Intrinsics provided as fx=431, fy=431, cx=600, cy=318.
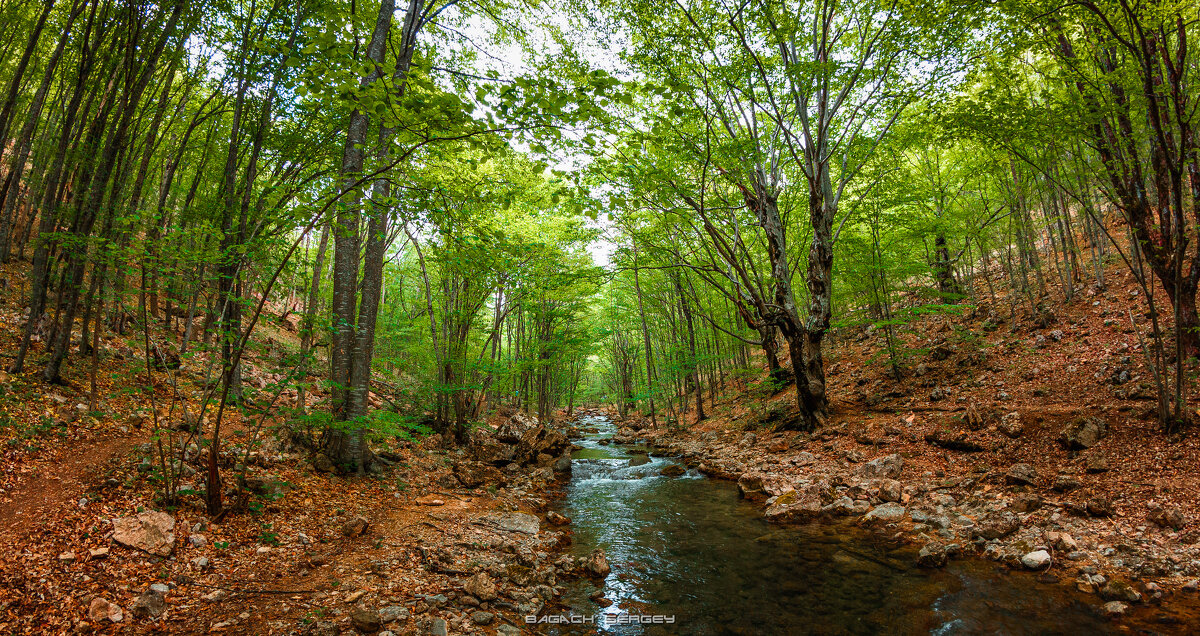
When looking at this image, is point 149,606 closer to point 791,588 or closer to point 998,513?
point 791,588

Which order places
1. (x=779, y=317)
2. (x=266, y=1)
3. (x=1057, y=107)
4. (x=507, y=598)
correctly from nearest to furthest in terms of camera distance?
(x=507, y=598) < (x=1057, y=107) < (x=266, y=1) < (x=779, y=317)

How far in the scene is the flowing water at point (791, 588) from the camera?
3.76 m

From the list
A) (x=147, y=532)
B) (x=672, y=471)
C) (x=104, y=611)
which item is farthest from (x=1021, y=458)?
(x=147, y=532)

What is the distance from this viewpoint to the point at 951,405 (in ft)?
29.0

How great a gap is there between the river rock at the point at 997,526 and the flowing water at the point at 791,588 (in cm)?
55

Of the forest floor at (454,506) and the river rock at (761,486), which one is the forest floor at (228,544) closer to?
the forest floor at (454,506)

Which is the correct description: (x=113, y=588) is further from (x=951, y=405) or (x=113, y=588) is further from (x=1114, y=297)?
(x=1114, y=297)

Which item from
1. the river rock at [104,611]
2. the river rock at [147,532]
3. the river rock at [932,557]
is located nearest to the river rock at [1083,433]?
the river rock at [932,557]

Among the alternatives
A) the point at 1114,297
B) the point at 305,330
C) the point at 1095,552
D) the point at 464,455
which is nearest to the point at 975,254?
the point at 1114,297

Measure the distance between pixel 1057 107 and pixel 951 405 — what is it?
18.2ft

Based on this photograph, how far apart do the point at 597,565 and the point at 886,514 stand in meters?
4.16

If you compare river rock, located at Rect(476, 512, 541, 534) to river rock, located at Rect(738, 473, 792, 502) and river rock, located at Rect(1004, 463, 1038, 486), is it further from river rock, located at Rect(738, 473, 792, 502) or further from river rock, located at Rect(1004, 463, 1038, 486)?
river rock, located at Rect(1004, 463, 1038, 486)

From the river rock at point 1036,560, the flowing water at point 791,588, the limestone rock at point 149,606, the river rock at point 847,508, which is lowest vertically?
the flowing water at point 791,588

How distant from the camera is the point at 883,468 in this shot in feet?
24.0
